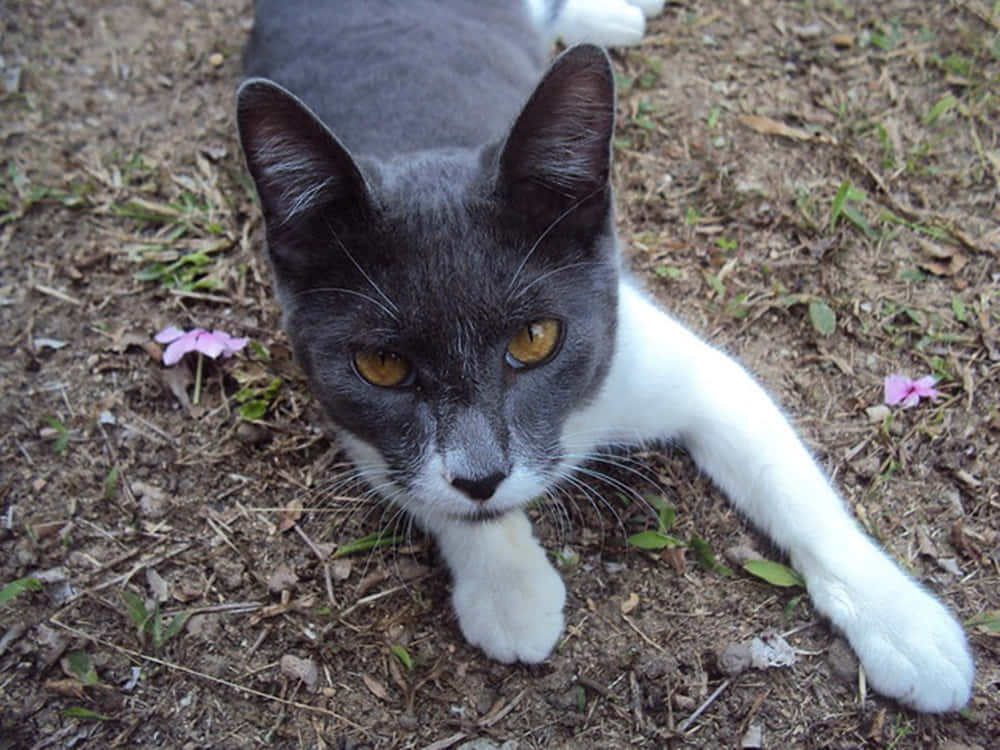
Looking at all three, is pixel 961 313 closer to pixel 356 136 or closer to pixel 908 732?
pixel 908 732

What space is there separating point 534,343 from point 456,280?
9.0 inches

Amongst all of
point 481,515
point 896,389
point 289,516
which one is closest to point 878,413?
point 896,389

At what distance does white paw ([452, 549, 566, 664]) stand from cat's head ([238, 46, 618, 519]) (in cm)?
26

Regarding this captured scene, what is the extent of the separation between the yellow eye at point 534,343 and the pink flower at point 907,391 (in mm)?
1131

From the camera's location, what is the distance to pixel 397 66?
2893 millimetres

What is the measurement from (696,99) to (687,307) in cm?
104

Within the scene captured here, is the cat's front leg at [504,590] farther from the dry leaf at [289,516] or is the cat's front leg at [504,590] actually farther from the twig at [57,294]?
the twig at [57,294]

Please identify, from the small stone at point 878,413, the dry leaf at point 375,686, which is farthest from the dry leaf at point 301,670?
the small stone at point 878,413

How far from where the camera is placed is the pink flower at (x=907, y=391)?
2514 mm

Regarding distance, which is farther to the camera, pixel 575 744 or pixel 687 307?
pixel 687 307

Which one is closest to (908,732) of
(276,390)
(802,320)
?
Result: (802,320)

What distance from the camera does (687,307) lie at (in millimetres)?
2861

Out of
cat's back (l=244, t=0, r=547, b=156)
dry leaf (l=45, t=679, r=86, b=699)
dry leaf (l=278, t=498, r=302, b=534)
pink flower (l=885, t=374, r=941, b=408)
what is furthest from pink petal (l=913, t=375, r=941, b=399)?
dry leaf (l=45, t=679, r=86, b=699)

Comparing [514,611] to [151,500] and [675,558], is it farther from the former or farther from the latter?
[151,500]
